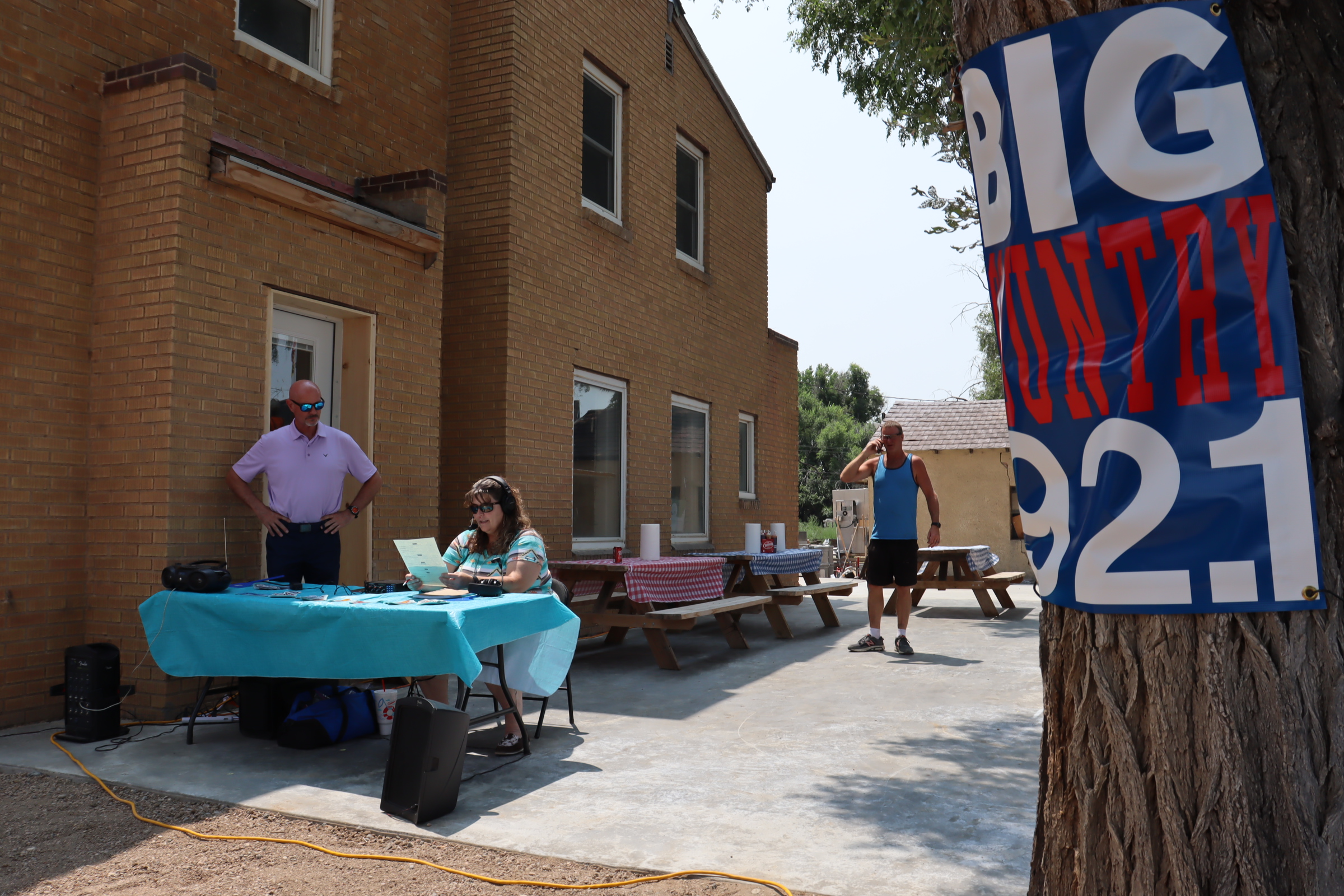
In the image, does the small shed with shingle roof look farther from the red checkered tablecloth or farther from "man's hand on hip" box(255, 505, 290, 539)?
"man's hand on hip" box(255, 505, 290, 539)

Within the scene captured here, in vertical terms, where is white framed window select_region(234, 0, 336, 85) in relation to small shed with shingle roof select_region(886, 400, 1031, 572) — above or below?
above

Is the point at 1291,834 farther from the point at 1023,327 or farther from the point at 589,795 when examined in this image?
the point at 589,795

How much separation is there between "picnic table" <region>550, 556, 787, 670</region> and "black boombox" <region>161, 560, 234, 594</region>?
10.7ft

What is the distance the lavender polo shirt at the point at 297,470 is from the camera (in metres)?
6.02

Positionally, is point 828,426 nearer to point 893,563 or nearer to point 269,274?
point 893,563

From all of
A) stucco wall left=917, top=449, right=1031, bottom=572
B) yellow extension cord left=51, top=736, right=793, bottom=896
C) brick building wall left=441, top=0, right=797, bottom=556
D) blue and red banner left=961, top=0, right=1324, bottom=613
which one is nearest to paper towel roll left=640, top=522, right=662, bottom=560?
brick building wall left=441, top=0, right=797, bottom=556

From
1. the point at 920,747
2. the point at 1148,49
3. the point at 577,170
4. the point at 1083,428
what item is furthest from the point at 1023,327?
the point at 577,170

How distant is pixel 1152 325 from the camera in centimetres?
226

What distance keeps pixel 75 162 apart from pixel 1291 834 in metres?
6.79

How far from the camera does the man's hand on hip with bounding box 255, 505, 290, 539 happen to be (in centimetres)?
591

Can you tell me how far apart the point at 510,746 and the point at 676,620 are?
8.85 ft

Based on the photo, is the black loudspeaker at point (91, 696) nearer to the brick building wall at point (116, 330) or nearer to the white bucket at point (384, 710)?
the brick building wall at point (116, 330)

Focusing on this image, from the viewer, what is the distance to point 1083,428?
236 cm

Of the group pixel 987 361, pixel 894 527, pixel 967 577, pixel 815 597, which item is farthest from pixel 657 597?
pixel 987 361
